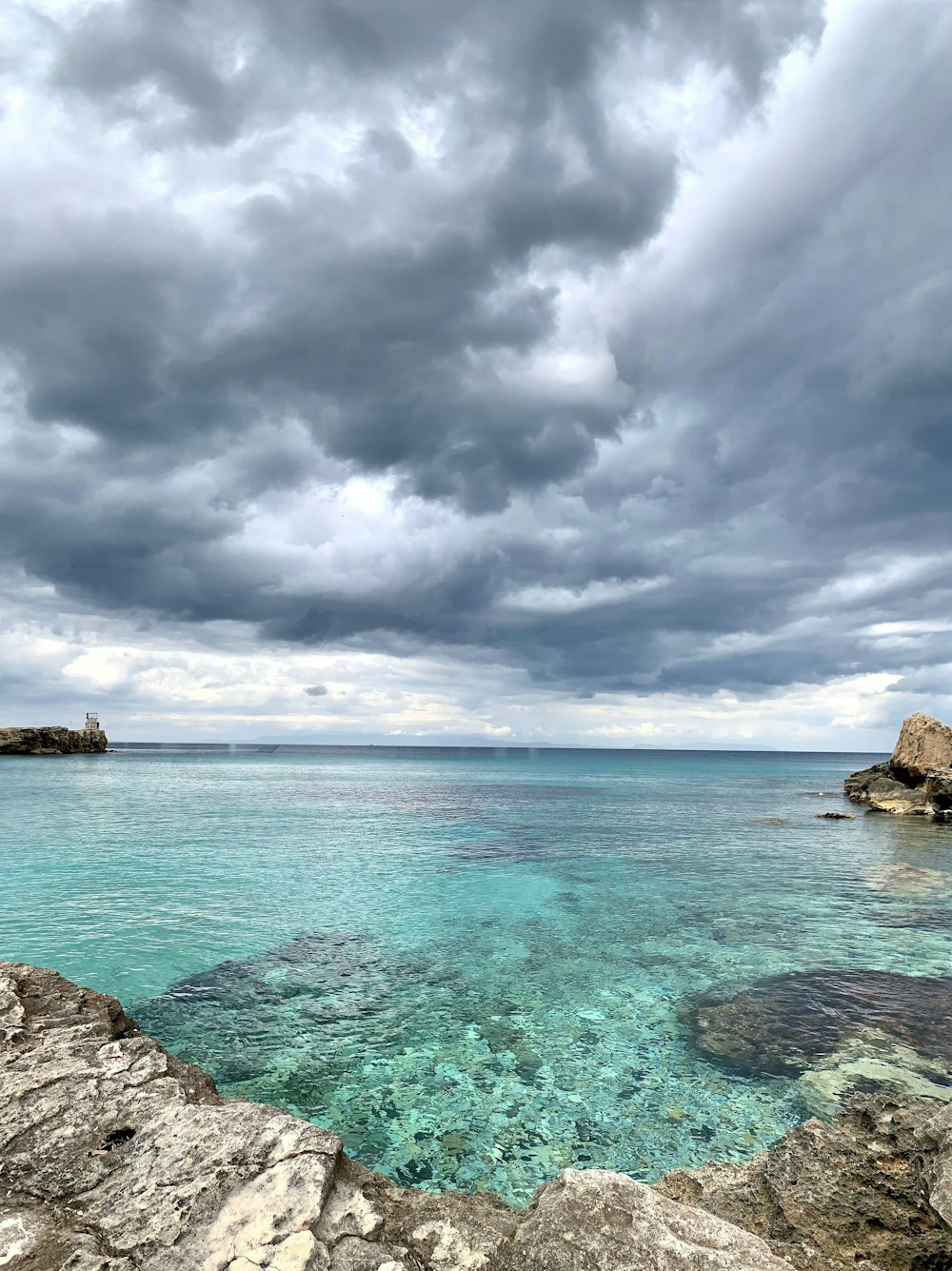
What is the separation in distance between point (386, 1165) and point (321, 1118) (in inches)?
55.3

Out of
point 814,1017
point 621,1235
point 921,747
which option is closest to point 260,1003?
point 814,1017

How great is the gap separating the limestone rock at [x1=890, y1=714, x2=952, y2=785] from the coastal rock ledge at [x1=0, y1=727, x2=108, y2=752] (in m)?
156

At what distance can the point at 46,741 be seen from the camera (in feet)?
455

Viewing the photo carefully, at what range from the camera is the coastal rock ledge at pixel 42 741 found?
13500 centimetres

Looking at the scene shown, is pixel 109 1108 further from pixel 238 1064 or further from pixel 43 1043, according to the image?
pixel 238 1064

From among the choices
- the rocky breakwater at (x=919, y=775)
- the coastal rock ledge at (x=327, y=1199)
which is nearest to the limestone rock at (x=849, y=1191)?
the coastal rock ledge at (x=327, y=1199)

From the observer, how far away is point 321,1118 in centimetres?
855

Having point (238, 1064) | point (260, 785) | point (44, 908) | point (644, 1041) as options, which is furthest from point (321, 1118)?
point (260, 785)

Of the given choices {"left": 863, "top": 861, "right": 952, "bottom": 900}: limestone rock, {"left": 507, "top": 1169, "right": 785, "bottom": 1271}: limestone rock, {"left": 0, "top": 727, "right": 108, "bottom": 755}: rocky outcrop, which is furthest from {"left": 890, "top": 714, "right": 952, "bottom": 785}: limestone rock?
{"left": 0, "top": 727, "right": 108, "bottom": 755}: rocky outcrop

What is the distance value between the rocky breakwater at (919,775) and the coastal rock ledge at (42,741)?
504ft

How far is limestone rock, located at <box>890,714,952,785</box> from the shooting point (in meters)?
51.2

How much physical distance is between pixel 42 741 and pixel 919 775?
520 ft

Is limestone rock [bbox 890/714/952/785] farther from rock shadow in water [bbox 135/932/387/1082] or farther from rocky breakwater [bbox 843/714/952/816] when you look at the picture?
rock shadow in water [bbox 135/932/387/1082]

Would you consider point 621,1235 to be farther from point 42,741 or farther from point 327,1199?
point 42,741
